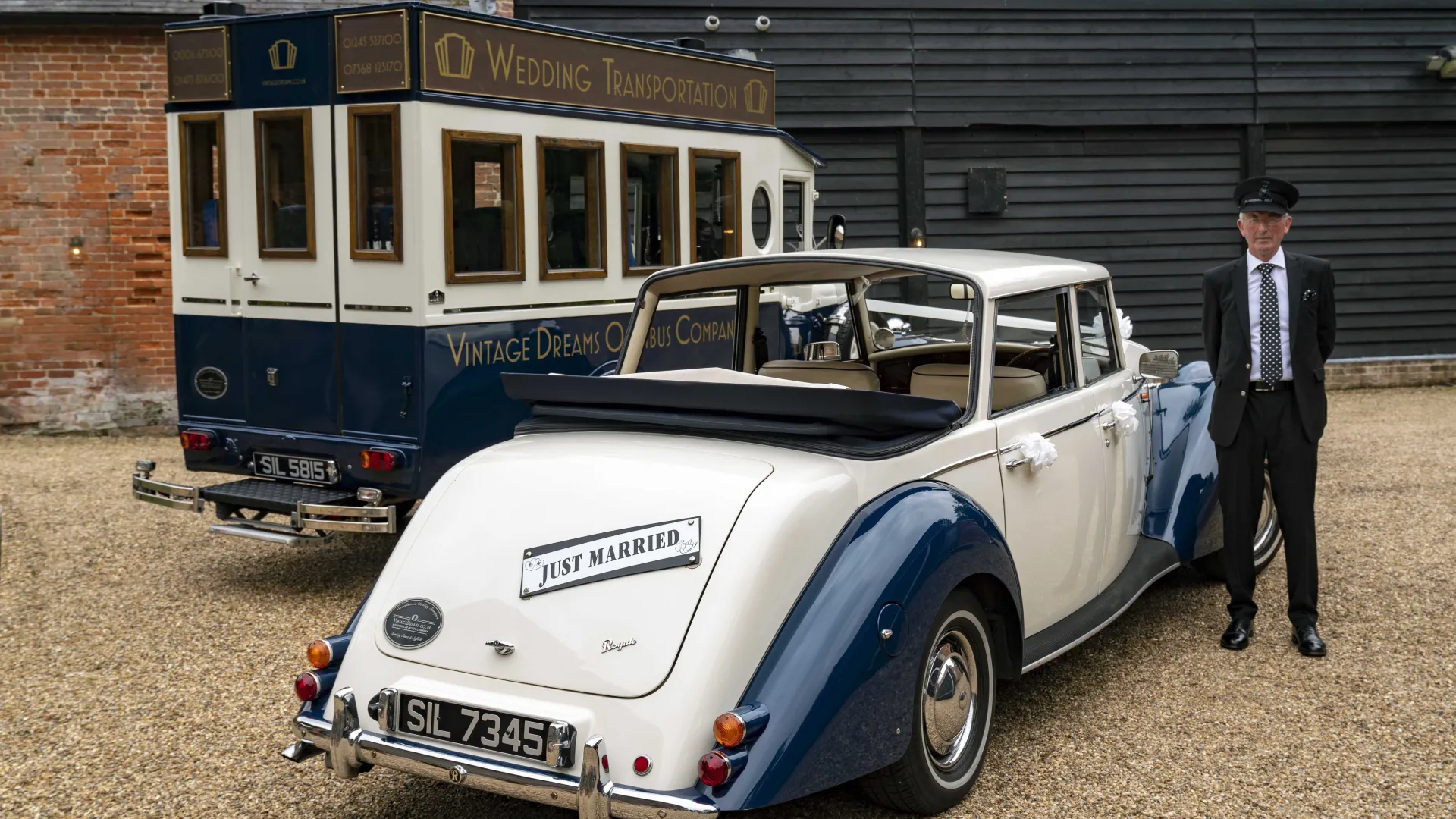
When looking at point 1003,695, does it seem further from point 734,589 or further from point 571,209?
point 571,209

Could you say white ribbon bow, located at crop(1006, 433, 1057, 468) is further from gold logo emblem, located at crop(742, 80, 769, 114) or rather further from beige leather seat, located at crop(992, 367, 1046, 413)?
gold logo emblem, located at crop(742, 80, 769, 114)

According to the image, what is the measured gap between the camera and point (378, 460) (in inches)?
256

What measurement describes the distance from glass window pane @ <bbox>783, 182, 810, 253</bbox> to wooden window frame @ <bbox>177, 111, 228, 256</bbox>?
378 centimetres

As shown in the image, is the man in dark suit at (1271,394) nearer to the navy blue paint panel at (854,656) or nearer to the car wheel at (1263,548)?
the car wheel at (1263,548)

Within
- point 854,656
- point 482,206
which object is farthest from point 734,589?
point 482,206

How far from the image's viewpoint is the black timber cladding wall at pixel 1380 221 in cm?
1425

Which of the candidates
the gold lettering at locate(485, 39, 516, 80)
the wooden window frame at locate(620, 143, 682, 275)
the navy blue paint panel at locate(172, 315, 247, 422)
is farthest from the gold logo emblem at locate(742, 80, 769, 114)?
the navy blue paint panel at locate(172, 315, 247, 422)

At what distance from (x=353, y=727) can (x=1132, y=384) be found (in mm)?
3460

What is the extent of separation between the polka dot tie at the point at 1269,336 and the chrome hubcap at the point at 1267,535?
1.24 metres

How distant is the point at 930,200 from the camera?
1364 centimetres

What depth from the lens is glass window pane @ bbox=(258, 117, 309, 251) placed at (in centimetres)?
682

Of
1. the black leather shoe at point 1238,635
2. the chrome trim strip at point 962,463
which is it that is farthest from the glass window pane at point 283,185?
the black leather shoe at point 1238,635

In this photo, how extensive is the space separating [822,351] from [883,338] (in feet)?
1.40

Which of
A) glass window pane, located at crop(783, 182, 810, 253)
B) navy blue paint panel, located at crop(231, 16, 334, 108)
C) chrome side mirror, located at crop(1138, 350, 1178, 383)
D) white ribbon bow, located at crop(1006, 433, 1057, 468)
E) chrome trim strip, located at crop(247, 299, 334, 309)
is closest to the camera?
white ribbon bow, located at crop(1006, 433, 1057, 468)
